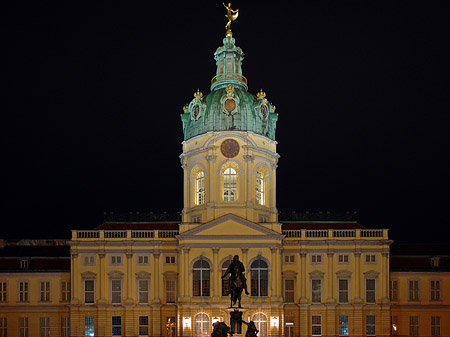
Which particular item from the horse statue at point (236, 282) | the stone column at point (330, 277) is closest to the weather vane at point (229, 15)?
the stone column at point (330, 277)

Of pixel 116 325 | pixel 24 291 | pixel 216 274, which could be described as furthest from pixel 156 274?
pixel 24 291

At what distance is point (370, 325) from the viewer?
77438mm

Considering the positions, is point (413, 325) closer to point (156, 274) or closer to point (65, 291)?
point (156, 274)

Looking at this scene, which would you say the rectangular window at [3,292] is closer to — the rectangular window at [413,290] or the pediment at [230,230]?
the pediment at [230,230]

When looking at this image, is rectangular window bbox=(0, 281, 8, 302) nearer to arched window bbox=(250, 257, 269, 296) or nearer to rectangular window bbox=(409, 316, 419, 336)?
arched window bbox=(250, 257, 269, 296)

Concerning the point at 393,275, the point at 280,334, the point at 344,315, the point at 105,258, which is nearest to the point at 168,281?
the point at 105,258

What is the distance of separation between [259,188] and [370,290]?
14722mm

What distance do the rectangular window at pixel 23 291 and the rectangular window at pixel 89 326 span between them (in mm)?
7005

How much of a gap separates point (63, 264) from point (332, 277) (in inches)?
1070

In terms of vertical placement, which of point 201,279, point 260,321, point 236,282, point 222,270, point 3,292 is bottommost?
point 260,321

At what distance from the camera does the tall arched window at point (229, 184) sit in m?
79.4

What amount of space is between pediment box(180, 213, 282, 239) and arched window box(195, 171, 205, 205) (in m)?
4.71

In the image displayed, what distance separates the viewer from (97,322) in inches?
3061

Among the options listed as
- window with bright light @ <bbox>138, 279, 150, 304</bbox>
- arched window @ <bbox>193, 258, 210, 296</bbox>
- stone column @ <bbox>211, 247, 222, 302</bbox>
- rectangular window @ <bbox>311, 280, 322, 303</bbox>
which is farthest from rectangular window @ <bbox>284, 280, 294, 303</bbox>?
window with bright light @ <bbox>138, 279, 150, 304</bbox>
